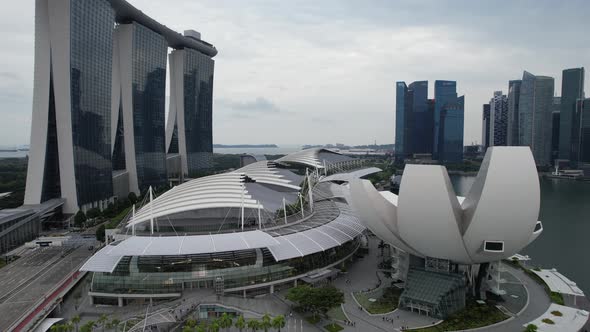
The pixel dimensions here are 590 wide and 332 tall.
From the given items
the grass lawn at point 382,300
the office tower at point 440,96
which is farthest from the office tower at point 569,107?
the grass lawn at point 382,300

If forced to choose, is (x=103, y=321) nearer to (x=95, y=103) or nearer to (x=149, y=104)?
(x=95, y=103)

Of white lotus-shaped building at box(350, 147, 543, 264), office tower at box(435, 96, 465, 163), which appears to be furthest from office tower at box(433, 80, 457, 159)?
white lotus-shaped building at box(350, 147, 543, 264)

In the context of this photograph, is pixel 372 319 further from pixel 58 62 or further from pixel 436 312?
pixel 58 62

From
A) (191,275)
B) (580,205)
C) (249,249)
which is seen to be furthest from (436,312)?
(580,205)

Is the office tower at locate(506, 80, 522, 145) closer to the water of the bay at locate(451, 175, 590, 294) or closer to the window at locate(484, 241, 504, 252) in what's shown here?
the water of the bay at locate(451, 175, 590, 294)

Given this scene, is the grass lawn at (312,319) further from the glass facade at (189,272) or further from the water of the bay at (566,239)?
the water of the bay at (566,239)

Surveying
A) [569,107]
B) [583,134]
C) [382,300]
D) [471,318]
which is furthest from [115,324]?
[569,107]
